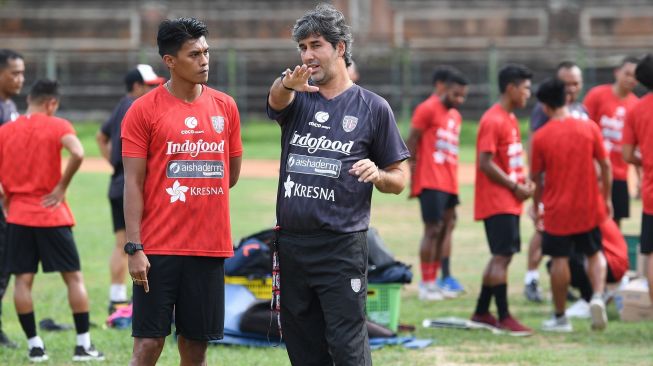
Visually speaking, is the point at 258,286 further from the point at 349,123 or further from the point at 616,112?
the point at 616,112

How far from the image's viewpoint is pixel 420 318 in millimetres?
11828

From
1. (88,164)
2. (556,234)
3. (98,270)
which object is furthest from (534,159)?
(88,164)

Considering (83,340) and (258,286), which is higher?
(258,286)

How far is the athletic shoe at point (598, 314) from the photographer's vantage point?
1090 cm

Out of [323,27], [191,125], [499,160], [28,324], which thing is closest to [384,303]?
[499,160]

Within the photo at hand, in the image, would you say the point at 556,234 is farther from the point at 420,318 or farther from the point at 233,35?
the point at 233,35

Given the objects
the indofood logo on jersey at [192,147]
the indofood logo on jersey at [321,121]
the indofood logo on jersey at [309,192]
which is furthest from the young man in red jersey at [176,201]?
the indofood logo on jersey at [321,121]

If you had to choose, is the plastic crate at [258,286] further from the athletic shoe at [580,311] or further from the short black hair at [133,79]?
the athletic shoe at [580,311]

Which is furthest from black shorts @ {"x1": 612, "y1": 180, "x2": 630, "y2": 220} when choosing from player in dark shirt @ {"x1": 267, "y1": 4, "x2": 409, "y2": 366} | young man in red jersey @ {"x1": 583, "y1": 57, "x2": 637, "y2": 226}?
player in dark shirt @ {"x1": 267, "y1": 4, "x2": 409, "y2": 366}

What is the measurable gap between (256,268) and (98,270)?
5013 millimetres

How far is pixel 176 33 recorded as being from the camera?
7.20 meters

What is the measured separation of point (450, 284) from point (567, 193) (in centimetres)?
285

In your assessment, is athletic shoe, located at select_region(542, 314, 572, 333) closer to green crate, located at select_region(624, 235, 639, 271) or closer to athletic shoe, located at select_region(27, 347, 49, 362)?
green crate, located at select_region(624, 235, 639, 271)

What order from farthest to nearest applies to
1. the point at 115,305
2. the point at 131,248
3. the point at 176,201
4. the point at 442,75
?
the point at 442,75
the point at 115,305
the point at 176,201
the point at 131,248
